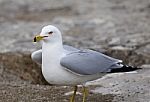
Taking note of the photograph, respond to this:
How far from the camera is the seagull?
448 centimetres

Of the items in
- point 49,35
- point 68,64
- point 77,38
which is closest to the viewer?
point 68,64

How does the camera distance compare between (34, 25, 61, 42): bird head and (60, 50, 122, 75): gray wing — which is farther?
(34, 25, 61, 42): bird head

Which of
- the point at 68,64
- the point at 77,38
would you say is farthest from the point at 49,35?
the point at 77,38

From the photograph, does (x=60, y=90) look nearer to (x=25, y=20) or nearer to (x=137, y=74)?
(x=137, y=74)

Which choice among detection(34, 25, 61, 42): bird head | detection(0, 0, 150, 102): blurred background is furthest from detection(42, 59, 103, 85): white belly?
detection(0, 0, 150, 102): blurred background

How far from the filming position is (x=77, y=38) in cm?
858

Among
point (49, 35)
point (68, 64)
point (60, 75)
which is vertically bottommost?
point (60, 75)

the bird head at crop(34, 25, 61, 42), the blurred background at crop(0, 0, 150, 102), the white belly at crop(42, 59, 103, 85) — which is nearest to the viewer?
the white belly at crop(42, 59, 103, 85)

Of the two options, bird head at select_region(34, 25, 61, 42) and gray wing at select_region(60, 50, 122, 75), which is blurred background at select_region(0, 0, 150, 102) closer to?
gray wing at select_region(60, 50, 122, 75)

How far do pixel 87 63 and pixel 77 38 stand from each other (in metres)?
3.97

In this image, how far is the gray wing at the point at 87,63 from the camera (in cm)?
450

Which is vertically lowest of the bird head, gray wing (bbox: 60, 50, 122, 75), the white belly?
the white belly

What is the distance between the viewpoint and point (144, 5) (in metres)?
11.2

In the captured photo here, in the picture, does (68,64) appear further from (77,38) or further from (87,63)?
(77,38)
